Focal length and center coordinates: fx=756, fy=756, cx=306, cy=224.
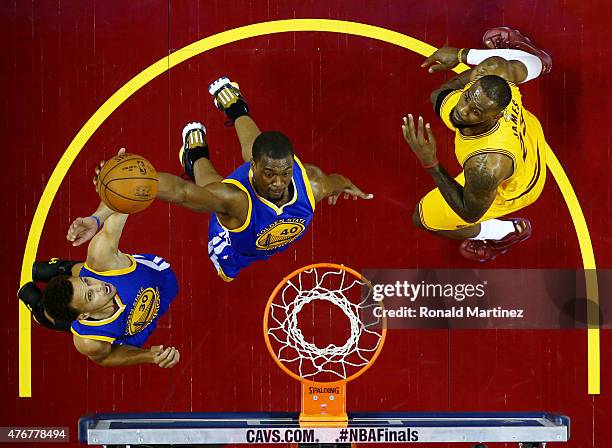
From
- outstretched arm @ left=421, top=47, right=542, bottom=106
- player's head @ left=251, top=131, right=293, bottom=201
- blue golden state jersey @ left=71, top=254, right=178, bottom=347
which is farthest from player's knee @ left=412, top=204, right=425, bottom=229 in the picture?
blue golden state jersey @ left=71, top=254, right=178, bottom=347

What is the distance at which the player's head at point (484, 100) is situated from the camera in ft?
17.7

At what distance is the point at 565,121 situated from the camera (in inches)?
273

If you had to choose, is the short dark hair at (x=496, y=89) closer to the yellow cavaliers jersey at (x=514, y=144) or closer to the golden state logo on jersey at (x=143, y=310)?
the yellow cavaliers jersey at (x=514, y=144)

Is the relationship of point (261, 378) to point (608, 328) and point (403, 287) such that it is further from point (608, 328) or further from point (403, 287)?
point (608, 328)

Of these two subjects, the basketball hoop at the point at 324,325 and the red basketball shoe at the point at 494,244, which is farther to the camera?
the red basketball shoe at the point at 494,244

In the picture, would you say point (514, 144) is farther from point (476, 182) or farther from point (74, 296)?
point (74, 296)

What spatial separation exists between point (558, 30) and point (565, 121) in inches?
33.2

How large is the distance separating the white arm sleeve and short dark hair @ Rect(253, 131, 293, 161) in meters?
2.19

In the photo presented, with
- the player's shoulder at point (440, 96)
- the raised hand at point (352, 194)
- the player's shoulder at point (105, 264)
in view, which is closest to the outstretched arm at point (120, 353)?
the player's shoulder at point (105, 264)

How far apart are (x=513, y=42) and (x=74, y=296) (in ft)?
14.2

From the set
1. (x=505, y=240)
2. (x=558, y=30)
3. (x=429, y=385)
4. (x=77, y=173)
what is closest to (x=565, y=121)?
(x=558, y=30)

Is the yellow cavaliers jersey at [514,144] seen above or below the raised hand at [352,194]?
above

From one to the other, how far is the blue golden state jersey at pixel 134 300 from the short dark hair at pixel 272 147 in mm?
1551

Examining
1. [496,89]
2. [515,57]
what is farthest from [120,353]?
[515,57]
